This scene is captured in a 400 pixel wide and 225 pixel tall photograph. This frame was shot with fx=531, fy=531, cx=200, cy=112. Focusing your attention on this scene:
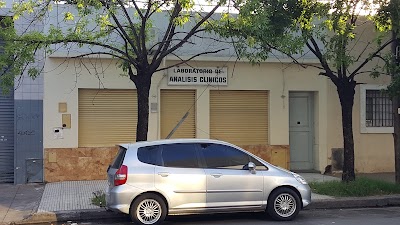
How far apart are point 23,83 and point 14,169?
2.37 m

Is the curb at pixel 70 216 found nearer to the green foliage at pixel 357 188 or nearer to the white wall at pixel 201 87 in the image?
the white wall at pixel 201 87

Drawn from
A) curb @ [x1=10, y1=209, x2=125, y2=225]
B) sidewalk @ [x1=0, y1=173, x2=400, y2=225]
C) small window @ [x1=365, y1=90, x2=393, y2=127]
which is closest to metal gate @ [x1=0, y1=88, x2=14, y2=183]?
sidewalk @ [x1=0, y1=173, x2=400, y2=225]

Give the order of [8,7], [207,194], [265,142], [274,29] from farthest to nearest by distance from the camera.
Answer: [265,142] < [8,7] < [274,29] < [207,194]

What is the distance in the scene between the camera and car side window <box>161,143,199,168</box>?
31.9 ft

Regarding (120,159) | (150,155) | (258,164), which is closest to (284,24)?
(258,164)

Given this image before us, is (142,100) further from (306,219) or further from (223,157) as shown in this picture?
(306,219)

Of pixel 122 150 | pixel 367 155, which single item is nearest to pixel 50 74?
pixel 122 150

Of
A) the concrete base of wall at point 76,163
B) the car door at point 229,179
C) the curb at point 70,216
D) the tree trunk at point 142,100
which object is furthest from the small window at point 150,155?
→ the concrete base of wall at point 76,163

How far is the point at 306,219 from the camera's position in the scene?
33.5 feet

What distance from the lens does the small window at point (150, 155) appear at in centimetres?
962

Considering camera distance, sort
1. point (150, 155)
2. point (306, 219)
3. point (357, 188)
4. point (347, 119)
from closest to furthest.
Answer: point (150, 155), point (306, 219), point (357, 188), point (347, 119)

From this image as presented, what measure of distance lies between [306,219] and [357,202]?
86.1 inches

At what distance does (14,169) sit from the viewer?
1453cm

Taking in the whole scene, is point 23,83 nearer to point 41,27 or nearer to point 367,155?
point 41,27
